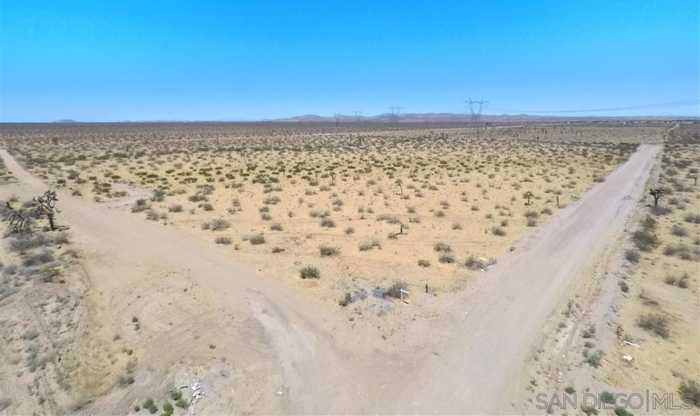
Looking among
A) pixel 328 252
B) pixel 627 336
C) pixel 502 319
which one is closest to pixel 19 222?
pixel 328 252

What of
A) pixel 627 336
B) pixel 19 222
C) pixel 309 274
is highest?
pixel 19 222

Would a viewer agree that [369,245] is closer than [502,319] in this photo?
No

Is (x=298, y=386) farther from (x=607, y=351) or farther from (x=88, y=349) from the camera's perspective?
A: (x=607, y=351)

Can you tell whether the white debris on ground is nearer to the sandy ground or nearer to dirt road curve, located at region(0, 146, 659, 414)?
dirt road curve, located at region(0, 146, 659, 414)

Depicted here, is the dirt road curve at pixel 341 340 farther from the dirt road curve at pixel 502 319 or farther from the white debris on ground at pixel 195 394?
the white debris on ground at pixel 195 394

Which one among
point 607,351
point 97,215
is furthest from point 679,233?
point 97,215

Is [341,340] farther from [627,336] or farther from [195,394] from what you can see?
[627,336]

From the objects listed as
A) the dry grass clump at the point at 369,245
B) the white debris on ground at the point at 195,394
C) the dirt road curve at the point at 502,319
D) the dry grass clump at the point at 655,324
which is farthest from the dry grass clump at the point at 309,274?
the dry grass clump at the point at 655,324

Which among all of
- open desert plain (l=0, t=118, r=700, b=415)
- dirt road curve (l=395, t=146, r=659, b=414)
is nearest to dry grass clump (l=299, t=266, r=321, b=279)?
open desert plain (l=0, t=118, r=700, b=415)
